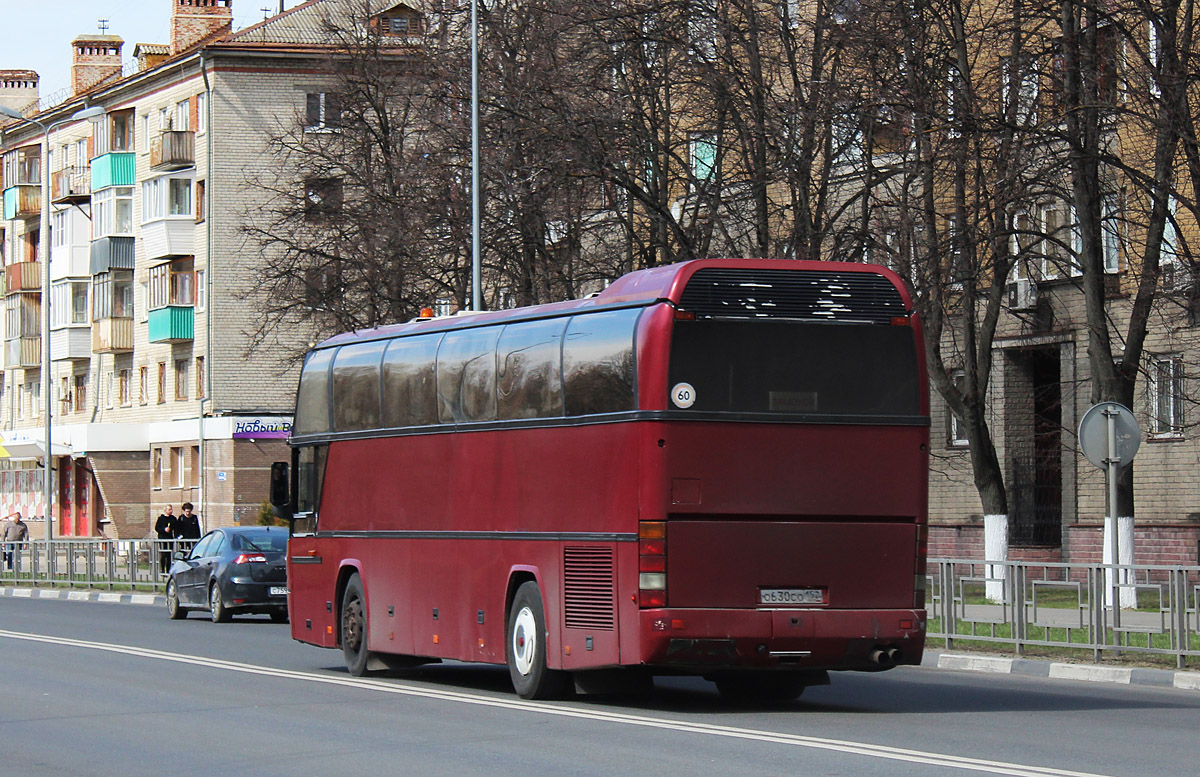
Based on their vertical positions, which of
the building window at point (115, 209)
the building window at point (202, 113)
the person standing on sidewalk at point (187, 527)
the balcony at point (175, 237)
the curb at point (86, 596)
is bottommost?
the curb at point (86, 596)

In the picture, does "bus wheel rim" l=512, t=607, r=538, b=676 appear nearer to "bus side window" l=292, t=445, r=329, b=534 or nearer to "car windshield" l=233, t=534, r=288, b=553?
"bus side window" l=292, t=445, r=329, b=534

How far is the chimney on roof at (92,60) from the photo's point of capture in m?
81.1

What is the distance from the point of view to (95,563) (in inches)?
1646

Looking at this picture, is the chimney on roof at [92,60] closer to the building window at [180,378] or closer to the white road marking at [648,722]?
the building window at [180,378]

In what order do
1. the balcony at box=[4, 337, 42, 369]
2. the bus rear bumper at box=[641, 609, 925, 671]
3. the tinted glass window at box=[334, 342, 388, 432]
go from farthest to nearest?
the balcony at box=[4, 337, 42, 369] < the tinted glass window at box=[334, 342, 388, 432] < the bus rear bumper at box=[641, 609, 925, 671]

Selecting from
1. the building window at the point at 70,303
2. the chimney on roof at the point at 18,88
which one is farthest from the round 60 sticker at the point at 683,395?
the chimney on roof at the point at 18,88

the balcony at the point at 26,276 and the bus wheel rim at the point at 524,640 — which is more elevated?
the balcony at the point at 26,276

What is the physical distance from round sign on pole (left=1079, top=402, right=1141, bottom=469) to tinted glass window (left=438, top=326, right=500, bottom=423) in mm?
7279

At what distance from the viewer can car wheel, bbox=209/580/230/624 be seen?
29094mm

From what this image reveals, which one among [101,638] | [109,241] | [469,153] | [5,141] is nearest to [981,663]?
[101,638]

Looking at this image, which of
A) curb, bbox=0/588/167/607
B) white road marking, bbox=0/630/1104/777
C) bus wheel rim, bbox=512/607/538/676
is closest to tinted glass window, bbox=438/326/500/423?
bus wheel rim, bbox=512/607/538/676

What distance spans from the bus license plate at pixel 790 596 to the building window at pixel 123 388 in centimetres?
5784

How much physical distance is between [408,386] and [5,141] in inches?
2747

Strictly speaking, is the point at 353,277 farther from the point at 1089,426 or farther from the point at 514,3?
the point at 1089,426
